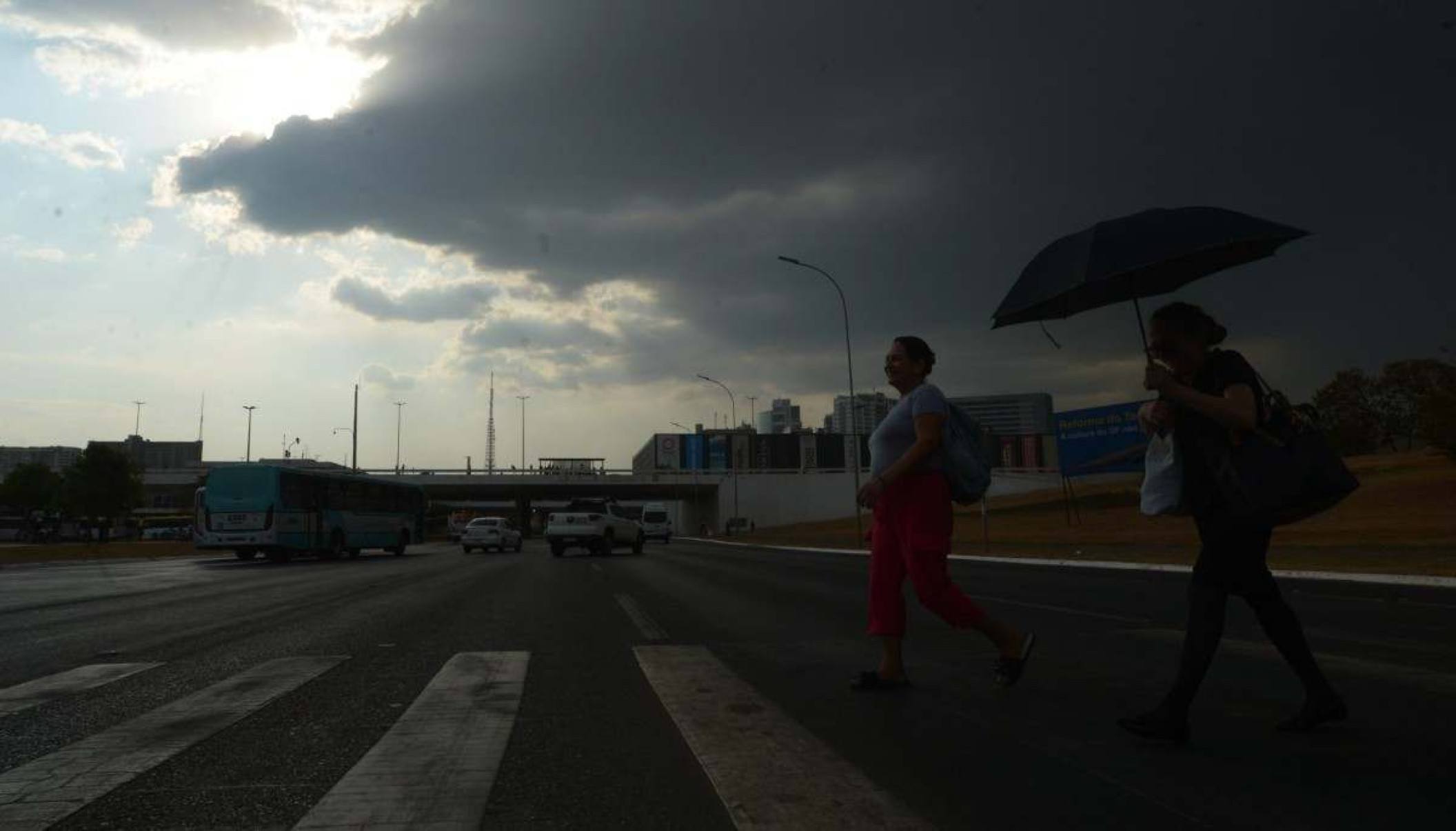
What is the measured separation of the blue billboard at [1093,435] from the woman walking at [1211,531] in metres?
33.5

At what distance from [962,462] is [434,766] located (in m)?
2.91

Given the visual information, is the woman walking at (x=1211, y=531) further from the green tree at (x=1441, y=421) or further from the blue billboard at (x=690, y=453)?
the blue billboard at (x=690, y=453)

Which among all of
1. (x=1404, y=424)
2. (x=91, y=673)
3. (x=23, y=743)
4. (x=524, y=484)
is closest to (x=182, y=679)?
(x=91, y=673)

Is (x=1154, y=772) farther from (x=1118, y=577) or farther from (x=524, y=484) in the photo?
(x=524, y=484)

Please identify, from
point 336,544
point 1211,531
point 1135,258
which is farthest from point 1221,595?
point 336,544

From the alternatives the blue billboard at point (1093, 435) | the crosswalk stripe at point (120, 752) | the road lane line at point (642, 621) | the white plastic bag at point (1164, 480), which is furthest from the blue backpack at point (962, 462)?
the blue billboard at point (1093, 435)

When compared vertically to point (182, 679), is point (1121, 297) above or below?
above

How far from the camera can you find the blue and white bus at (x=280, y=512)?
2541cm

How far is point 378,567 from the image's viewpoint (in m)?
21.5

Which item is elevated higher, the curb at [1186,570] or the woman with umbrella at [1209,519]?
the woman with umbrella at [1209,519]

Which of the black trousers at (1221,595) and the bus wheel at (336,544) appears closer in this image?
the black trousers at (1221,595)

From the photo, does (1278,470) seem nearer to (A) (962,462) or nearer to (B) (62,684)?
(A) (962,462)

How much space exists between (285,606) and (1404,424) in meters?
78.9

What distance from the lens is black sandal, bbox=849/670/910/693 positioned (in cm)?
500
